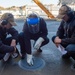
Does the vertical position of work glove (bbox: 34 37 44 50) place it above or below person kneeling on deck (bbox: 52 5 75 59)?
A: below

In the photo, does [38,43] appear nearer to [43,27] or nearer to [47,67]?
[43,27]

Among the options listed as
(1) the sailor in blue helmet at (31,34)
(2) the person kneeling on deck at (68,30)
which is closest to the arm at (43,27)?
(1) the sailor in blue helmet at (31,34)

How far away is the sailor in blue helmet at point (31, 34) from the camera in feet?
11.8

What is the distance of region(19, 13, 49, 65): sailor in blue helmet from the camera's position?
3.60 meters

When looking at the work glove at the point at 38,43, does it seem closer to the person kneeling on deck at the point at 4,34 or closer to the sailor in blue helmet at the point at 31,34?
the sailor in blue helmet at the point at 31,34

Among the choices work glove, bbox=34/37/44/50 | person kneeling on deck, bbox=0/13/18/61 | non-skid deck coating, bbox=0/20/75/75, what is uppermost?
person kneeling on deck, bbox=0/13/18/61

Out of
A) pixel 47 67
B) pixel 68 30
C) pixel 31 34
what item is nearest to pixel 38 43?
pixel 31 34

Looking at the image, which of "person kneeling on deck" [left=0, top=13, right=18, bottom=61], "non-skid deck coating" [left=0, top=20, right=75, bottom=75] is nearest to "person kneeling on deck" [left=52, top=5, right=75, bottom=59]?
"non-skid deck coating" [left=0, top=20, right=75, bottom=75]

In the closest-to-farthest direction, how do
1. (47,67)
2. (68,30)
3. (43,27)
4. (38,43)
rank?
(68,30) < (47,67) < (38,43) < (43,27)

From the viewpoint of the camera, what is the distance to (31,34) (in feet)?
13.0

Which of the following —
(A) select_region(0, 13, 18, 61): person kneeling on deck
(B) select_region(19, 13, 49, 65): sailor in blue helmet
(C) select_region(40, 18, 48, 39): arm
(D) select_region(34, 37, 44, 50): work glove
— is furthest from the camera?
(C) select_region(40, 18, 48, 39): arm

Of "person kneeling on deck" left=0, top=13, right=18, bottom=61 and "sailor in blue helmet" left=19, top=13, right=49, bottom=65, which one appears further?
"sailor in blue helmet" left=19, top=13, right=49, bottom=65

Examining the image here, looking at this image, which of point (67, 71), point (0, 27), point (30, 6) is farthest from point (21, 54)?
point (30, 6)

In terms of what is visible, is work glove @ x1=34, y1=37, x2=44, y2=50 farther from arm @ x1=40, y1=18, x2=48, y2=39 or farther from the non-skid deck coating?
the non-skid deck coating
